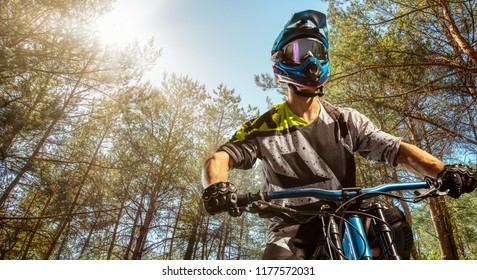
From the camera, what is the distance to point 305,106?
86.9 inches

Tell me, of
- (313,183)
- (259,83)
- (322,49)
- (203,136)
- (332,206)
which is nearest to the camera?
(332,206)

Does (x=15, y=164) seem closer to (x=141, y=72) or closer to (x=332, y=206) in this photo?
(x=141, y=72)

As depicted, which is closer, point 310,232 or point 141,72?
point 310,232

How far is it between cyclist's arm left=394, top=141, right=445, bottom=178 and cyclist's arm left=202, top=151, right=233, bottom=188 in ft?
3.68

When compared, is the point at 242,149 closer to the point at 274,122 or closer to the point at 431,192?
the point at 274,122

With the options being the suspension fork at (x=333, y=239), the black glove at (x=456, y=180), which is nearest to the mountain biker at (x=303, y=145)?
the black glove at (x=456, y=180)

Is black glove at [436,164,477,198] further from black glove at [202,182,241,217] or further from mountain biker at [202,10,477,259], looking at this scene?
black glove at [202,182,241,217]

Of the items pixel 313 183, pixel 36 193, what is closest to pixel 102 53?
pixel 36 193

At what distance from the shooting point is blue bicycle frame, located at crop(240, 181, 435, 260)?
1.23m

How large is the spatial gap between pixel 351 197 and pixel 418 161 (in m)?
0.64

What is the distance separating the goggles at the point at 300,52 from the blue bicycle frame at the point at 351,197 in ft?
3.71

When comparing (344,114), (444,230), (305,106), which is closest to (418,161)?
(344,114)

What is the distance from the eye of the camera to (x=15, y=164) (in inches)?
224
